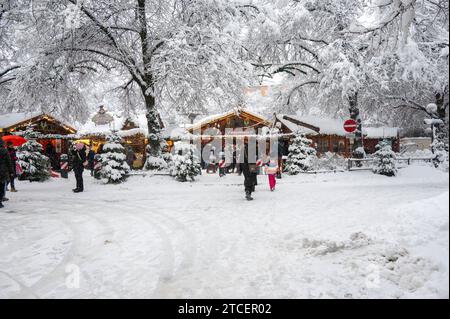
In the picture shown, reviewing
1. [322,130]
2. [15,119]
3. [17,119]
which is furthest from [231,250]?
[15,119]

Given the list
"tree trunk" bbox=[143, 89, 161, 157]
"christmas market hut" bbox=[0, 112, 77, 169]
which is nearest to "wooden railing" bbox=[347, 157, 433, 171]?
"tree trunk" bbox=[143, 89, 161, 157]

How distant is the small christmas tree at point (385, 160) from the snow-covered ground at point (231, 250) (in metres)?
7.31

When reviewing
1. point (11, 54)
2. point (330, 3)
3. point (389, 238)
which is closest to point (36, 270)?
point (389, 238)

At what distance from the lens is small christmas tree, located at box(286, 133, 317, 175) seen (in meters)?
17.2

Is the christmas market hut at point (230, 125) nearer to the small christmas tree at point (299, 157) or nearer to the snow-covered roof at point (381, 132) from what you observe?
the small christmas tree at point (299, 157)

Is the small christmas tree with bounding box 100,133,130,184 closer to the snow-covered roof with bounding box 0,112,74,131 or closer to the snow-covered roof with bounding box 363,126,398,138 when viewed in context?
the snow-covered roof with bounding box 0,112,74,131

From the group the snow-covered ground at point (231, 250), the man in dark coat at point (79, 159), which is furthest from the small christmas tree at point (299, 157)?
the man in dark coat at point (79, 159)

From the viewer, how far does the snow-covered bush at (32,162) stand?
15.9 metres

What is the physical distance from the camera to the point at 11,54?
2102cm

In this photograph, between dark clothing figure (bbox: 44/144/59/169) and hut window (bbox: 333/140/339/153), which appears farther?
hut window (bbox: 333/140/339/153)

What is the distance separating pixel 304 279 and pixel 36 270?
3.64m

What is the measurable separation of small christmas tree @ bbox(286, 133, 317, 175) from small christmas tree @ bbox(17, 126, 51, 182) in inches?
513

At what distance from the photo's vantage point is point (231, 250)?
5027 millimetres

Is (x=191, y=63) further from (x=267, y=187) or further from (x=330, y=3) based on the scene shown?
(x=330, y=3)
